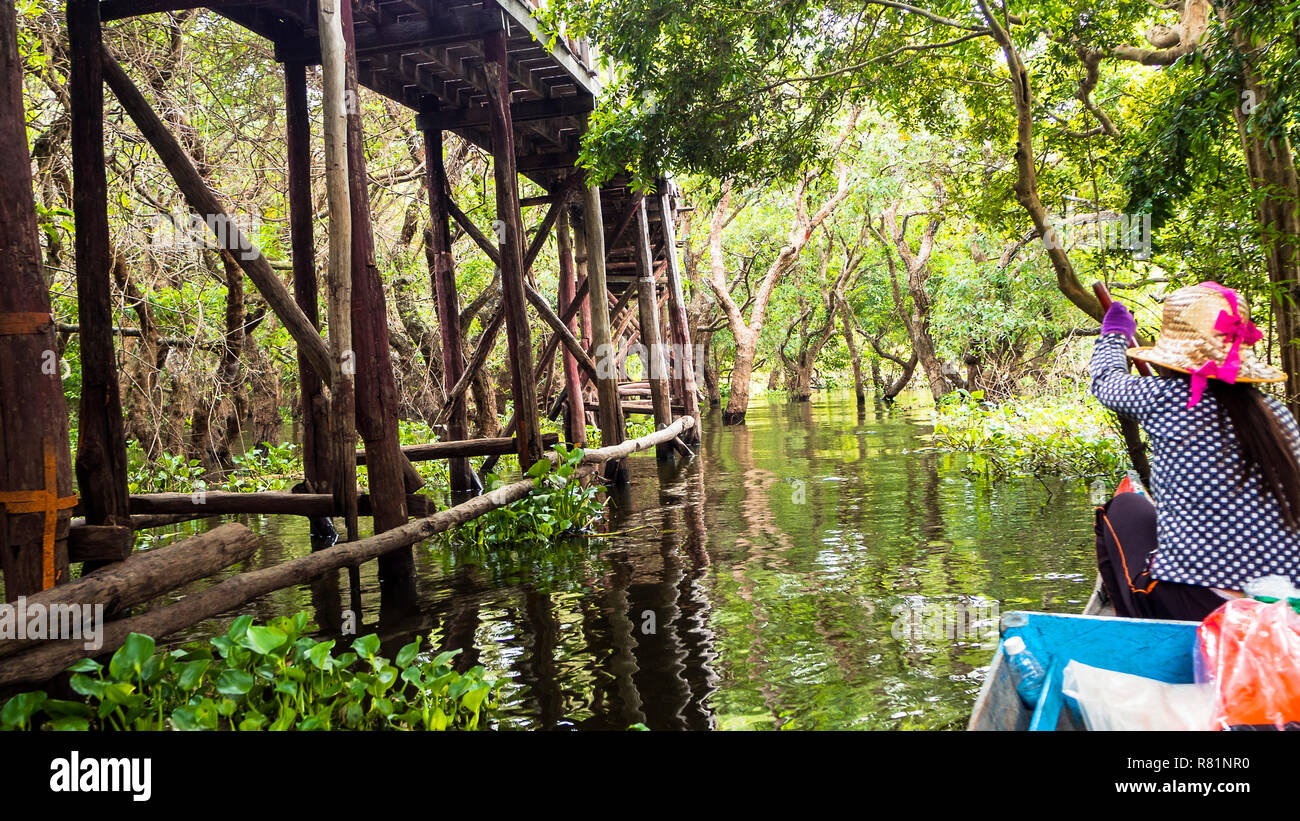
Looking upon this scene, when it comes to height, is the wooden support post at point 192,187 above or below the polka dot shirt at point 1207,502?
above

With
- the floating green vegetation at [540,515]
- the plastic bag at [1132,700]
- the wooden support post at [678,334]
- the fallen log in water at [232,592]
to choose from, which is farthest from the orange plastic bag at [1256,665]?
the wooden support post at [678,334]

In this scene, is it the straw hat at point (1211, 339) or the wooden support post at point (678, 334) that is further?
the wooden support post at point (678, 334)

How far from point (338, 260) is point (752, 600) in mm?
3446

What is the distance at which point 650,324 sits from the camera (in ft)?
48.3

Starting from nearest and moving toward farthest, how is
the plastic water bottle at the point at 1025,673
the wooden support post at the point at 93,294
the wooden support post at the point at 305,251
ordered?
the plastic water bottle at the point at 1025,673, the wooden support post at the point at 93,294, the wooden support post at the point at 305,251

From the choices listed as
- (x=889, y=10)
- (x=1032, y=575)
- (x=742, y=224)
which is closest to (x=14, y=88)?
(x=1032, y=575)

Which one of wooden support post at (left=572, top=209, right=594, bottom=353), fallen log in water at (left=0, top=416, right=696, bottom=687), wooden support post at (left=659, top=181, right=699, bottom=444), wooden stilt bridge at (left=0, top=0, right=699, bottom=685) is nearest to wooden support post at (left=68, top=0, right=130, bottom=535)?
wooden stilt bridge at (left=0, top=0, right=699, bottom=685)

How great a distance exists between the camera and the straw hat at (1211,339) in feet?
10.6

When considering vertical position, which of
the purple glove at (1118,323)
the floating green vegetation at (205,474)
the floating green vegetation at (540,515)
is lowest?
the floating green vegetation at (540,515)

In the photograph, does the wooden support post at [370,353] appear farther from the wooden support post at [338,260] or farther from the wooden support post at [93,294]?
the wooden support post at [93,294]

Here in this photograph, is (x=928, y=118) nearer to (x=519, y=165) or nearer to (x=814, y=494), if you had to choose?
(x=814, y=494)

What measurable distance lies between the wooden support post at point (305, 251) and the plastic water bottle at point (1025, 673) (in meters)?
5.90
